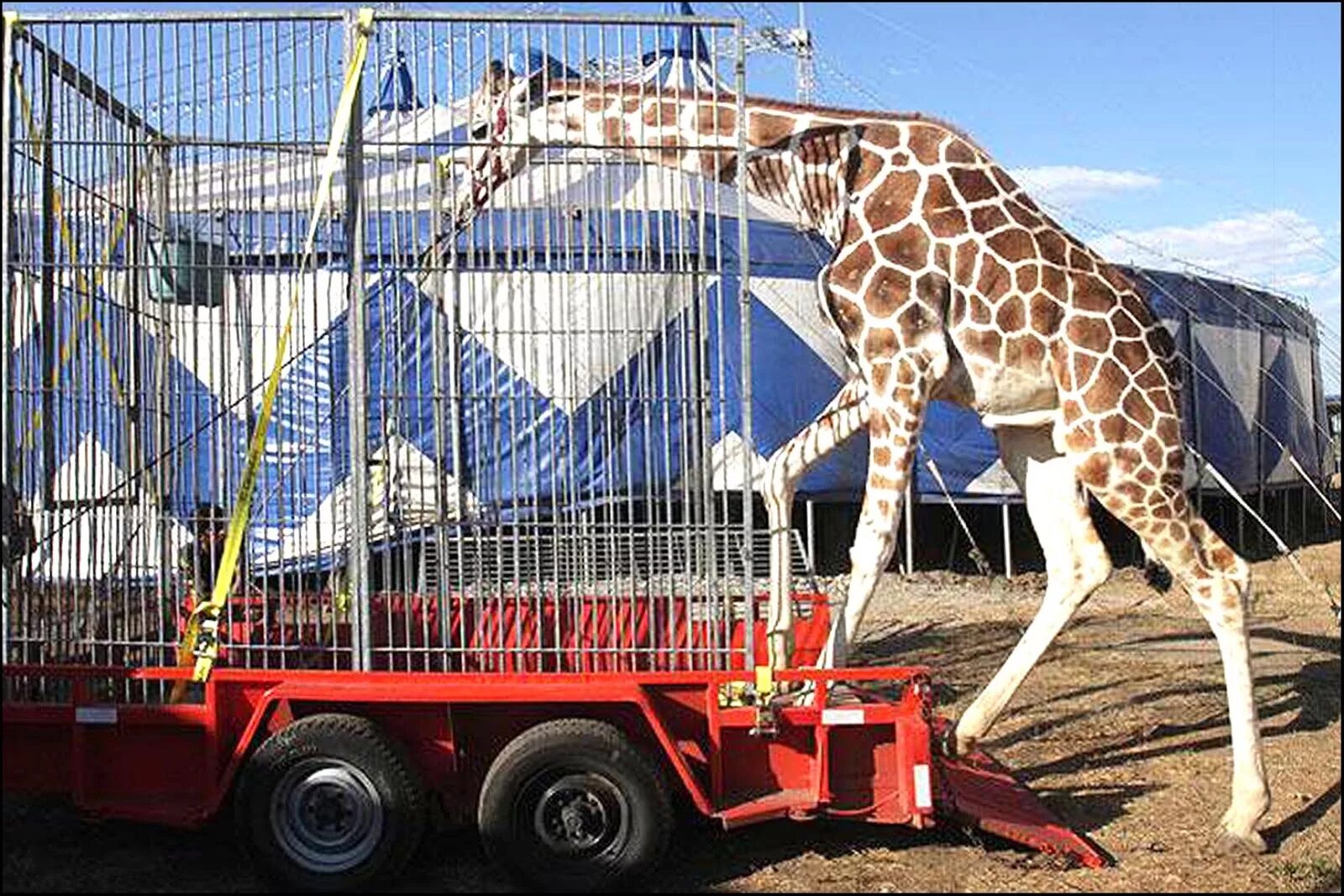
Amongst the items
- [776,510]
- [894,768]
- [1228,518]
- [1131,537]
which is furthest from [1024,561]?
[894,768]

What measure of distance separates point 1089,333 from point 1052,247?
0.43 metres

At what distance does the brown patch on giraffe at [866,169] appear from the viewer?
6.66m

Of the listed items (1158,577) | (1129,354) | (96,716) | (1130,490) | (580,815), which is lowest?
(580,815)

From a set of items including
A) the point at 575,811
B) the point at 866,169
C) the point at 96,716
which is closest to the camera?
the point at 575,811

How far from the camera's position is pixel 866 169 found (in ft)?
21.9

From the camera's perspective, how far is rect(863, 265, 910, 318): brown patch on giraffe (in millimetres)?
6402

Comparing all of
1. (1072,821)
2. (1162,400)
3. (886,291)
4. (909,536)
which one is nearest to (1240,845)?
(1072,821)

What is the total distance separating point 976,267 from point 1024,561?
32.8 feet

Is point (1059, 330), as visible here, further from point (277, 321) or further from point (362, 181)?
point (277, 321)

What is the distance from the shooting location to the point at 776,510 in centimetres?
682

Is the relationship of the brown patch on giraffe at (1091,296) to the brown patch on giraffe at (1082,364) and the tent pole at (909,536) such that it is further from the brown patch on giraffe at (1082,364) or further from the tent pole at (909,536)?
the tent pole at (909,536)

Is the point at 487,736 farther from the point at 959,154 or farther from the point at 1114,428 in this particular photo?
the point at 959,154

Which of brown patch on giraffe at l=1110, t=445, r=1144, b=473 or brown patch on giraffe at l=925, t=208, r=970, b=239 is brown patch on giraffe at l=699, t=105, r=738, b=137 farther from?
brown patch on giraffe at l=1110, t=445, r=1144, b=473

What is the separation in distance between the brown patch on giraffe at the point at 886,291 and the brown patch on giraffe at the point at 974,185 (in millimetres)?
536
